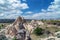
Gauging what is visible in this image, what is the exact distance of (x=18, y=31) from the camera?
35125mm

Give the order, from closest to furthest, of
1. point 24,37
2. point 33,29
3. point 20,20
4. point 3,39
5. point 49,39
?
point 3,39, point 24,37, point 49,39, point 20,20, point 33,29

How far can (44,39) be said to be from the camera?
38969 millimetres

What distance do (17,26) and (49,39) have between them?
25.0 ft

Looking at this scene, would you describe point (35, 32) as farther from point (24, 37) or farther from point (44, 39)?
point (24, 37)

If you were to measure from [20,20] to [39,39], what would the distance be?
7451 millimetres

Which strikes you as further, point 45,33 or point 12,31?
point 45,33

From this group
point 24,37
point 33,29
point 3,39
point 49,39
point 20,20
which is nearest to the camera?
point 3,39

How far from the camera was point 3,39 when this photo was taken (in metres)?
31.0

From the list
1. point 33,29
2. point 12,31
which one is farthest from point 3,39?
point 33,29

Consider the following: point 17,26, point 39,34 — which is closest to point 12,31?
point 17,26

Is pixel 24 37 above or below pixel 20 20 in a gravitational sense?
below

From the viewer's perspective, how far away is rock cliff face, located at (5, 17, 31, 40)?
33.5 meters

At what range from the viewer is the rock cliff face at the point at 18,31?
110ft

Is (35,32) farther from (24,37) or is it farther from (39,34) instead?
(24,37)
